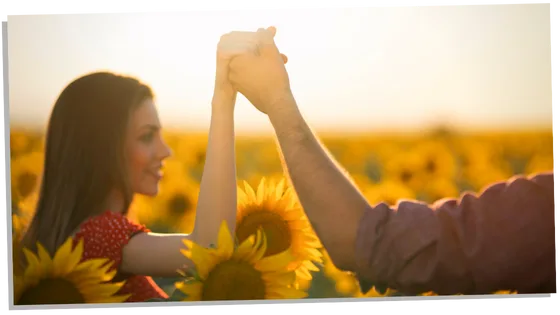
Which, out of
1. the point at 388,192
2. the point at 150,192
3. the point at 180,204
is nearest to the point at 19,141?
the point at 150,192

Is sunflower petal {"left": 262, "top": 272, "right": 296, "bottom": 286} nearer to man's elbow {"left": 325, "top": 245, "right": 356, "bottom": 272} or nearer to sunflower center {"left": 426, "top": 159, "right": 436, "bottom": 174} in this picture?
man's elbow {"left": 325, "top": 245, "right": 356, "bottom": 272}

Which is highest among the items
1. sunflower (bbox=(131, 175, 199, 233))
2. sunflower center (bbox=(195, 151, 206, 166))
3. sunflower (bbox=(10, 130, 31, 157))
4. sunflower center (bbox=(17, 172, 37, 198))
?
sunflower (bbox=(10, 130, 31, 157))

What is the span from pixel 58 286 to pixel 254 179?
837 mm

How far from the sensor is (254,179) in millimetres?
2480

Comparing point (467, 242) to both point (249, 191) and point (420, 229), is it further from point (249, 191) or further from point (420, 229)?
point (249, 191)

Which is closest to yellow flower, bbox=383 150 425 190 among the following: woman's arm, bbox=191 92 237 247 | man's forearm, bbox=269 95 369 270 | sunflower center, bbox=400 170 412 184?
sunflower center, bbox=400 170 412 184

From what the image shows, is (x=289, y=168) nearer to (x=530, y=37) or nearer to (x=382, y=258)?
(x=382, y=258)

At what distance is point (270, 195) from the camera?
2.50 metres

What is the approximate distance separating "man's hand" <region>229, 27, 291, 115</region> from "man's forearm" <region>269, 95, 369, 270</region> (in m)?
0.04

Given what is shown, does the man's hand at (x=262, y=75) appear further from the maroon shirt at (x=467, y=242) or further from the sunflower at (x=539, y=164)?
the sunflower at (x=539, y=164)

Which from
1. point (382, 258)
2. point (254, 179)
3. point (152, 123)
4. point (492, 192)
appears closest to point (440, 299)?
point (382, 258)

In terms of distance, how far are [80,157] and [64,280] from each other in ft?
1.53

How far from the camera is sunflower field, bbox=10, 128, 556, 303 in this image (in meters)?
2.45

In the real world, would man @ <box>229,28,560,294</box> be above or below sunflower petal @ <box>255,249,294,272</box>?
above
